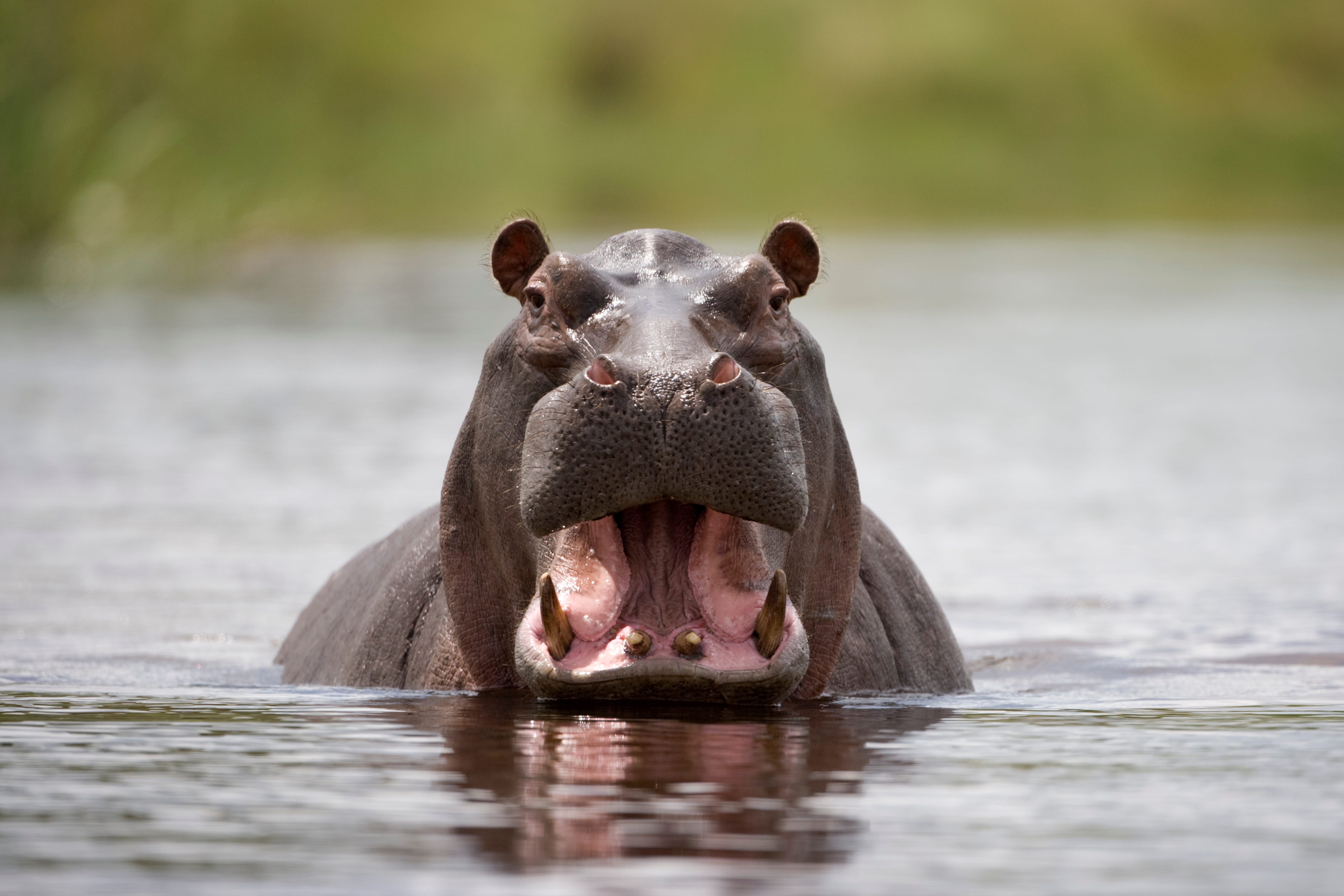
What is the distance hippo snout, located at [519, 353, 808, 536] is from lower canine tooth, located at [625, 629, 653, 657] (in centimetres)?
27

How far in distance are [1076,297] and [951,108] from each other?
9010 centimetres

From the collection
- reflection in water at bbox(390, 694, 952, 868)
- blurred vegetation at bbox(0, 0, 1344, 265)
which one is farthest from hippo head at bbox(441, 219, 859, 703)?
blurred vegetation at bbox(0, 0, 1344, 265)

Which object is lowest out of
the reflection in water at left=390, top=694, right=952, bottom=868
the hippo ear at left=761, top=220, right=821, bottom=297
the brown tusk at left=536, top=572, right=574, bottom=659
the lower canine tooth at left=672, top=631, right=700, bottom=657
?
the reflection in water at left=390, top=694, right=952, bottom=868

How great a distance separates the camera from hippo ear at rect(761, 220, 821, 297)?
5.80m

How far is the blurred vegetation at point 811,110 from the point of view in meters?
93.1

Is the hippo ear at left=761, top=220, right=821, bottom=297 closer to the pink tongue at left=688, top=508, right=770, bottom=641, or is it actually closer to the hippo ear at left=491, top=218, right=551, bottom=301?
the hippo ear at left=491, top=218, right=551, bottom=301

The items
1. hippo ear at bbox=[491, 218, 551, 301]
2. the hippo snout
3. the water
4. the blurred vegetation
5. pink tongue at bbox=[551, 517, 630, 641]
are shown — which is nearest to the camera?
the water

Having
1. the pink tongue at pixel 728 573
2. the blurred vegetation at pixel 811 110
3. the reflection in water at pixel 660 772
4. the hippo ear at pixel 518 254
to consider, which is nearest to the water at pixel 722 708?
the reflection in water at pixel 660 772

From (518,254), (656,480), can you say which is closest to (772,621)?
(656,480)

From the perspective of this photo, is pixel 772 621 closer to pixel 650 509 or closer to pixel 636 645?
pixel 636 645

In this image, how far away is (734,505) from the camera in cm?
506

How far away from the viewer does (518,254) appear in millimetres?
5832

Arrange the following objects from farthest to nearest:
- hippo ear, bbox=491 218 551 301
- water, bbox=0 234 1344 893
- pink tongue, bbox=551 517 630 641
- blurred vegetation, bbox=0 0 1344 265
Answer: blurred vegetation, bbox=0 0 1344 265 → hippo ear, bbox=491 218 551 301 → pink tongue, bbox=551 517 630 641 → water, bbox=0 234 1344 893

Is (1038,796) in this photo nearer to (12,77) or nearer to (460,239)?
(12,77)
